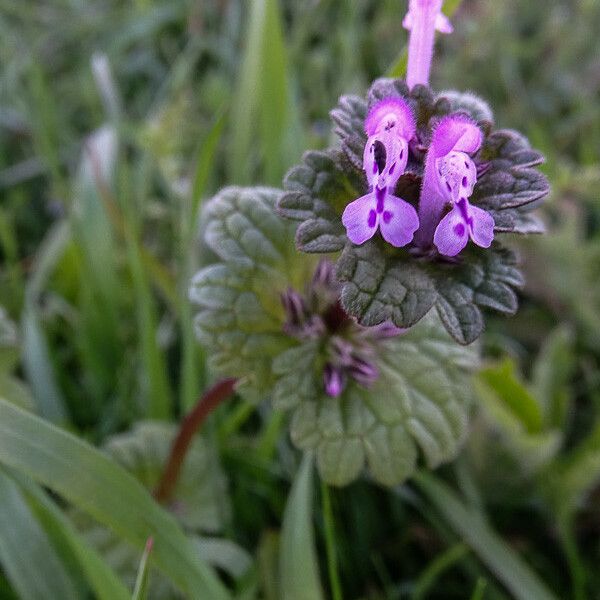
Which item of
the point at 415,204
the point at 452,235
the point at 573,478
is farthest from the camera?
the point at 573,478

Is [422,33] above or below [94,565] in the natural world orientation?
above

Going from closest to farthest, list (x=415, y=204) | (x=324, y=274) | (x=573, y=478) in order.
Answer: (x=415, y=204)
(x=324, y=274)
(x=573, y=478)

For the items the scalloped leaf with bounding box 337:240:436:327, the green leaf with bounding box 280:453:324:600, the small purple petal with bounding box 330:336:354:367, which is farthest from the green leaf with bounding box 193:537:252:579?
the scalloped leaf with bounding box 337:240:436:327

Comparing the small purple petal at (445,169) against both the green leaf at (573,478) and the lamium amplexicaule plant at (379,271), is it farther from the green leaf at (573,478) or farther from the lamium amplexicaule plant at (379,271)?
the green leaf at (573,478)

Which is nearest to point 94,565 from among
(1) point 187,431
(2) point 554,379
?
(1) point 187,431

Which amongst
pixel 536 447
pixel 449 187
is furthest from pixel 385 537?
pixel 449 187

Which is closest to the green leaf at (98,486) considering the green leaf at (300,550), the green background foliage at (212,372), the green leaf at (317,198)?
the green background foliage at (212,372)

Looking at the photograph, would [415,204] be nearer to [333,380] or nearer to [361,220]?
[361,220]
